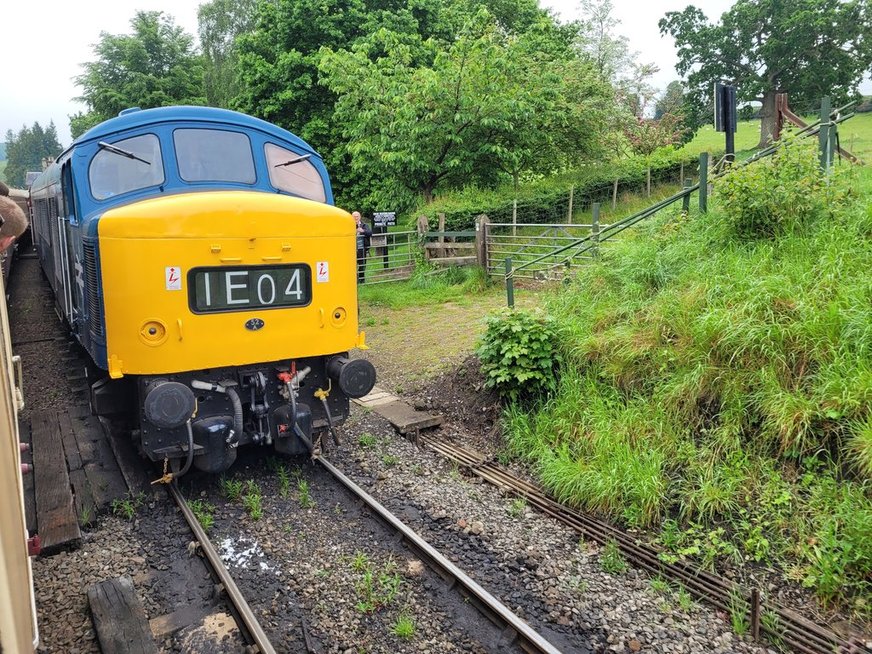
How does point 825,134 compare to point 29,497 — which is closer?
point 29,497

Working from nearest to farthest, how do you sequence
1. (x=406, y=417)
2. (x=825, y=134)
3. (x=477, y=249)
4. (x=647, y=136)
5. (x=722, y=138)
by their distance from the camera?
(x=406, y=417), (x=825, y=134), (x=477, y=249), (x=647, y=136), (x=722, y=138)

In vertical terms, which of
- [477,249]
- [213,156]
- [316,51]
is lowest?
[477,249]

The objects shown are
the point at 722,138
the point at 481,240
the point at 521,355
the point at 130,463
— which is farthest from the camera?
the point at 722,138

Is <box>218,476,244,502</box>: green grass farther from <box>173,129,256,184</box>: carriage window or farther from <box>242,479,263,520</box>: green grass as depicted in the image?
<box>173,129,256,184</box>: carriage window

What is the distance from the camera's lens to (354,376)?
6055mm

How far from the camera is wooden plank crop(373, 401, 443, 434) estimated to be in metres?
7.50

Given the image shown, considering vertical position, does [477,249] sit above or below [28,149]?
below

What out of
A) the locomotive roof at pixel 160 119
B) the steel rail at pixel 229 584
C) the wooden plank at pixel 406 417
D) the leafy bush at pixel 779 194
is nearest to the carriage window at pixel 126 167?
the locomotive roof at pixel 160 119

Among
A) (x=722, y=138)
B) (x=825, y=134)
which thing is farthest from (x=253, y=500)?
(x=722, y=138)

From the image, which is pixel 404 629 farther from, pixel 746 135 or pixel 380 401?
pixel 746 135

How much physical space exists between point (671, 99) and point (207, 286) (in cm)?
3423

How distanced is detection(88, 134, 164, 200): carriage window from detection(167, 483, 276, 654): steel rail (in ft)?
9.39

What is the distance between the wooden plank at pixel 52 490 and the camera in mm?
5121

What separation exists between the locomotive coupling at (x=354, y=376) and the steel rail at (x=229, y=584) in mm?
1713
